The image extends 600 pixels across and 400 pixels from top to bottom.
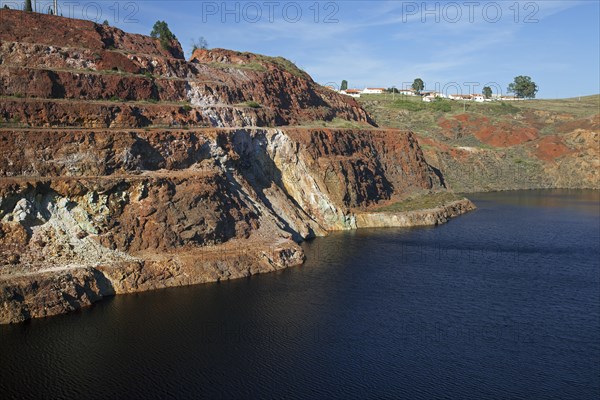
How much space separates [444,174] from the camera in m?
130

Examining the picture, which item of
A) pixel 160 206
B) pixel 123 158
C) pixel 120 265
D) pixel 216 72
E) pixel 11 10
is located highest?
pixel 11 10

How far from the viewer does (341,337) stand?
3791cm

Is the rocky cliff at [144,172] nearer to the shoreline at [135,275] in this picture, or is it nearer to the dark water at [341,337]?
the shoreline at [135,275]

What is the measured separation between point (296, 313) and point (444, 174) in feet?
314

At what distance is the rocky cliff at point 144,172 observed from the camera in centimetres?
4650

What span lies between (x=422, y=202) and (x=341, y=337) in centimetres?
5549

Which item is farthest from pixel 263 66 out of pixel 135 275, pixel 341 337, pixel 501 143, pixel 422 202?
pixel 501 143

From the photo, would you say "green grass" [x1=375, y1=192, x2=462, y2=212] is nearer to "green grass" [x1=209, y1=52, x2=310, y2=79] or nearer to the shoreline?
the shoreline

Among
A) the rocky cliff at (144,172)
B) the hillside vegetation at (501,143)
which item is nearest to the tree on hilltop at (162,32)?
the rocky cliff at (144,172)

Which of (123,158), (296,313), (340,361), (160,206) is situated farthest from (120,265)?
(340,361)

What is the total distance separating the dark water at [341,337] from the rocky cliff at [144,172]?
3767 mm

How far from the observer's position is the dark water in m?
30.9

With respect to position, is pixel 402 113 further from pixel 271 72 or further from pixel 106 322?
pixel 106 322

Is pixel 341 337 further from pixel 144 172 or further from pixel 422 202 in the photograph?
pixel 422 202
